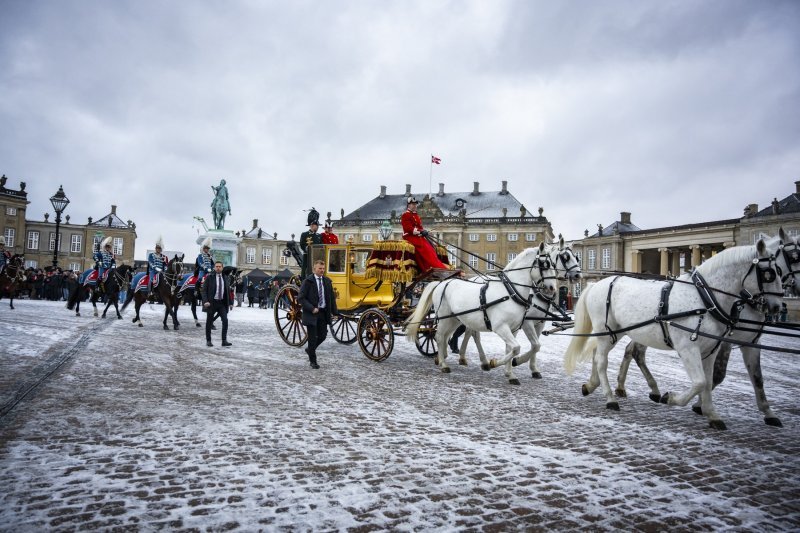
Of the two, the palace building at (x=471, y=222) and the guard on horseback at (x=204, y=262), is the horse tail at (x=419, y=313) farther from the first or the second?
the palace building at (x=471, y=222)

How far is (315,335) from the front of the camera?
27.3ft

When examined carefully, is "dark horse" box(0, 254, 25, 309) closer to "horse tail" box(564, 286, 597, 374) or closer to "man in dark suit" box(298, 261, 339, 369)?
"man in dark suit" box(298, 261, 339, 369)

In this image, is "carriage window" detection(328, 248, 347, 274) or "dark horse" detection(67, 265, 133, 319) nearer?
"carriage window" detection(328, 248, 347, 274)

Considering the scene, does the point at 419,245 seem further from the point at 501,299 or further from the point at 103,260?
the point at 103,260

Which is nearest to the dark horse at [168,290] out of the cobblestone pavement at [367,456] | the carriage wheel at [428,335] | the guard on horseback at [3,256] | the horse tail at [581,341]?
the guard on horseback at [3,256]

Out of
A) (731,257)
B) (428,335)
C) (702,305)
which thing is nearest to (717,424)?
(702,305)

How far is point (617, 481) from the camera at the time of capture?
135 inches

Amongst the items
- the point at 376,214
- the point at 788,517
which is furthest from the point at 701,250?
the point at 788,517

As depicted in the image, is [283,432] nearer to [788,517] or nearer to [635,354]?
[788,517]

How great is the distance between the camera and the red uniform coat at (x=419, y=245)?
31.3ft

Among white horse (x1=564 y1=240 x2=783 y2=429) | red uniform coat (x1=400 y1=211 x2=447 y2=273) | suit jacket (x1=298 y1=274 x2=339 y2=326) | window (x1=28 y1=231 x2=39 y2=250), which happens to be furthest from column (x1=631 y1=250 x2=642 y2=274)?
window (x1=28 y1=231 x2=39 y2=250)

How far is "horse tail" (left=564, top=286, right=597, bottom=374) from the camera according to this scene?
22.1ft

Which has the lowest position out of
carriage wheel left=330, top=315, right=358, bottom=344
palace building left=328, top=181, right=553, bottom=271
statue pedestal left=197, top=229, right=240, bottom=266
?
carriage wheel left=330, top=315, right=358, bottom=344

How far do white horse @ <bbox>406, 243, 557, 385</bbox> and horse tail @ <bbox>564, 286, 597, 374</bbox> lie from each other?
61 cm
